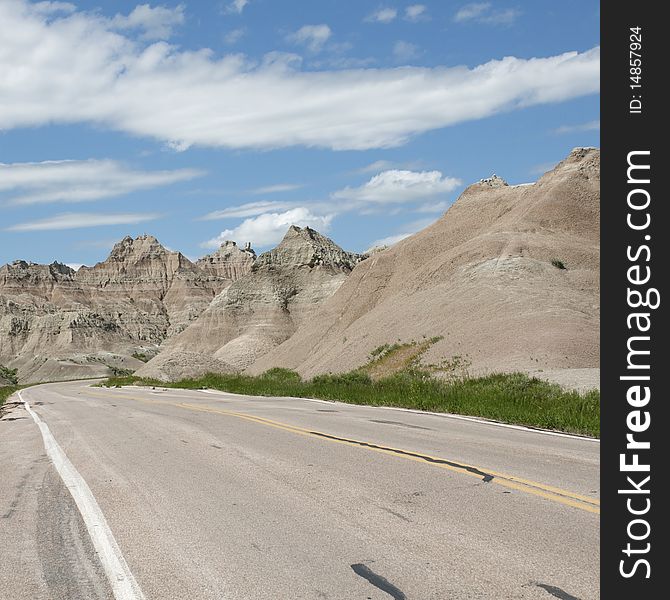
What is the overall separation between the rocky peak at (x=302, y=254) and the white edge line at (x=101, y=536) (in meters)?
89.9

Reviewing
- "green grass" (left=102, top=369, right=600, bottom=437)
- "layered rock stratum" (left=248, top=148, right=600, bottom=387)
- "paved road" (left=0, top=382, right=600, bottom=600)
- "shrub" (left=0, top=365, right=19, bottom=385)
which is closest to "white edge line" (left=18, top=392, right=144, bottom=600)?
"paved road" (left=0, top=382, right=600, bottom=600)

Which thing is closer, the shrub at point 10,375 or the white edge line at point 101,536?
the white edge line at point 101,536

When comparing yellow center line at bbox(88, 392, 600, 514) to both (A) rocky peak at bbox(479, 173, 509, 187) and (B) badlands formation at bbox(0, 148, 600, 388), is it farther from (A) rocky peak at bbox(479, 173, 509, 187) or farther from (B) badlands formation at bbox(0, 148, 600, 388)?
(A) rocky peak at bbox(479, 173, 509, 187)

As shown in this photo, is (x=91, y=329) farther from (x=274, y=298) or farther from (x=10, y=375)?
(x=274, y=298)

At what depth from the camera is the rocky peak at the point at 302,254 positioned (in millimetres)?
101438

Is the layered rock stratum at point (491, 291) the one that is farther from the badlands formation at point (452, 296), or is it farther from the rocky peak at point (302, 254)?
the rocky peak at point (302, 254)

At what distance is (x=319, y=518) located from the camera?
7.06 m

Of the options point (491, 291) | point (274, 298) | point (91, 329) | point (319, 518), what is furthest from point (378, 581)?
point (91, 329)

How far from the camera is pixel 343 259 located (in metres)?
106

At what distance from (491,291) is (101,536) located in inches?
1520

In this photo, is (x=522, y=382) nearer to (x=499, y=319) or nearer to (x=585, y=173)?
(x=499, y=319)

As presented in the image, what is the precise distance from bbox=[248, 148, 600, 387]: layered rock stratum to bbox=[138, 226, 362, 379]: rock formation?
2858cm

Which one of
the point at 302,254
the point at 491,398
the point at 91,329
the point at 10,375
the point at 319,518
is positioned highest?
the point at 302,254

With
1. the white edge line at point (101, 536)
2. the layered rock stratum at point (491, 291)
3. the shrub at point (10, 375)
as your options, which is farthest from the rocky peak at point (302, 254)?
the white edge line at point (101, 536)
